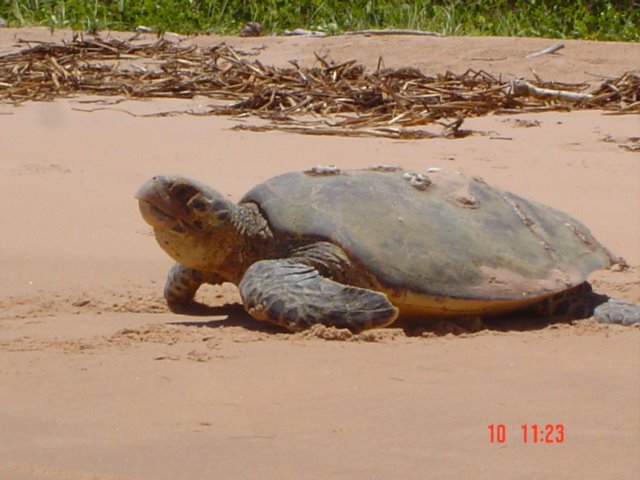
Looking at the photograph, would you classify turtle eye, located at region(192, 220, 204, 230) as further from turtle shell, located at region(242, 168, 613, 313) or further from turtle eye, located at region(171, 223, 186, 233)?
turtle shell, located at region(242, 168, 613, 313)

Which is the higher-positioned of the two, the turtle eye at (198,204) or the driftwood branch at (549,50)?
the turtle eye at (198,204)

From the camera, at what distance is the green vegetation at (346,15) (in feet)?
43.3

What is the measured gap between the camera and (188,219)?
432cm

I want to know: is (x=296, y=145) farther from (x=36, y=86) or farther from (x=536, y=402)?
(x=536, y=402)

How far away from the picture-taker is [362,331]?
3994 mm

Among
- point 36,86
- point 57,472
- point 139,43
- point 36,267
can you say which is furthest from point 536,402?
point 139,43

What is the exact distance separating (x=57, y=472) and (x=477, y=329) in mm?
1900

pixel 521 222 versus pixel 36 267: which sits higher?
pixel 521 222

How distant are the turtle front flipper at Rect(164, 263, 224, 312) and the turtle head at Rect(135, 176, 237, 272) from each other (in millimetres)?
73

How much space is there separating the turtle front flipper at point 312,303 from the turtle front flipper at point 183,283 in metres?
0.41

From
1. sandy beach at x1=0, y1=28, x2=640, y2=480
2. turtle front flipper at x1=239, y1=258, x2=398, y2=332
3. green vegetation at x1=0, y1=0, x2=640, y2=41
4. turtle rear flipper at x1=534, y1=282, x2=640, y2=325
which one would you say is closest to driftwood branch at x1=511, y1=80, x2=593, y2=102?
sandy beach at x1=0, y1=28, x2=640, y2=480

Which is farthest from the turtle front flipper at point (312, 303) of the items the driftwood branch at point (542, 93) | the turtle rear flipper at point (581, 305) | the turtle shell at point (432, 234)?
the driftwood branch at point (542, 93)

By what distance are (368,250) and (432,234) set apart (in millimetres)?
240
